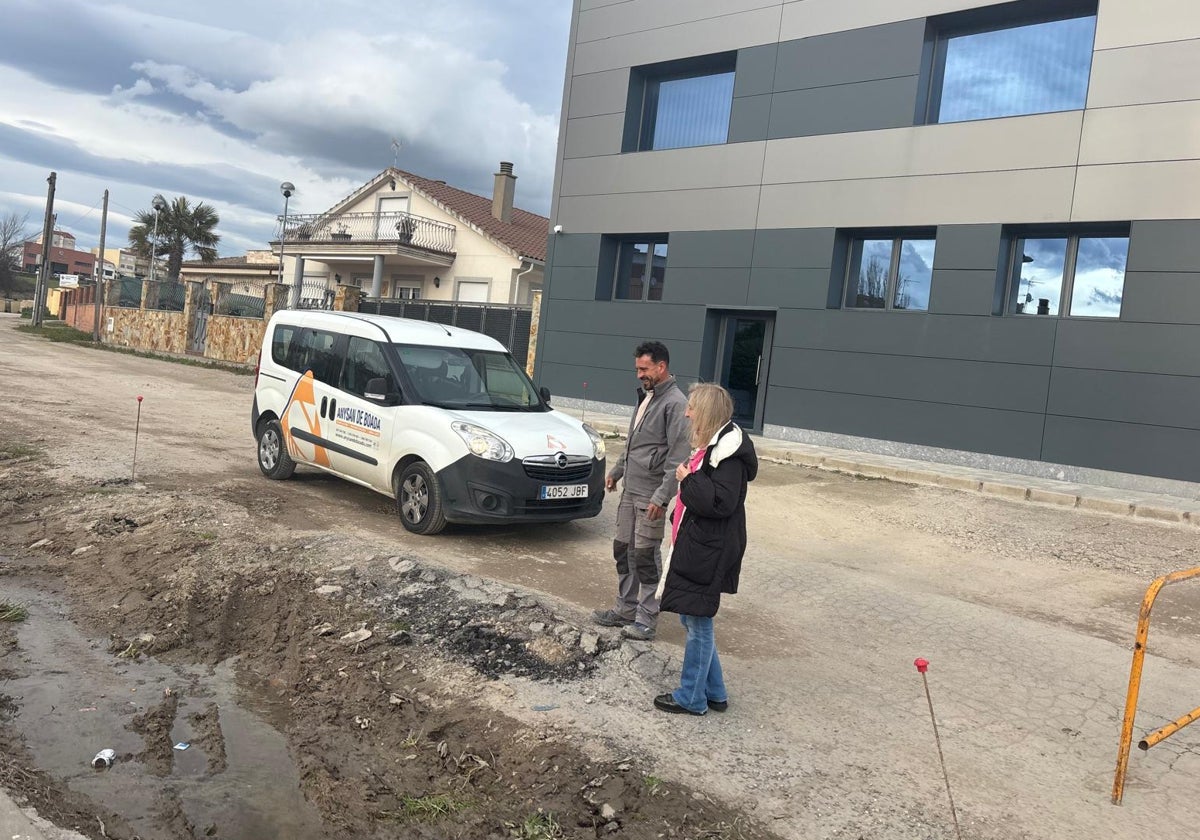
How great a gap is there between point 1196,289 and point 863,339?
Result: 15.7 feet

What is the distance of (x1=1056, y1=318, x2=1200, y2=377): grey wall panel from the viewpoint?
11.9 m

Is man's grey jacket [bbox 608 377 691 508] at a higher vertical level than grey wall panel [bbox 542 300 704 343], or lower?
lower

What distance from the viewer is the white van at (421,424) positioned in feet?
23.4

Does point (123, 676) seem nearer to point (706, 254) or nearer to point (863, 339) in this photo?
point (863, 339)

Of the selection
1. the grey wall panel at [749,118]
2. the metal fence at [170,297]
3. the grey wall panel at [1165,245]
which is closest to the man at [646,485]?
the grey wall panel at [1165,245]

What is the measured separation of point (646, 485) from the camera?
5.29 meters

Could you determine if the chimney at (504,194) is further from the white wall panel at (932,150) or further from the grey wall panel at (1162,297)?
the grey wall panel at (1162,297)

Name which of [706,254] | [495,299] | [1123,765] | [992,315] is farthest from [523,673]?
[495,299]

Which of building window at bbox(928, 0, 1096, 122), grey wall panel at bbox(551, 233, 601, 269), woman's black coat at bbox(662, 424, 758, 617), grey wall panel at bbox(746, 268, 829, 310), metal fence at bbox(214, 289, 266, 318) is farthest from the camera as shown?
metal fence at bbox(214, 289, 266, 318)

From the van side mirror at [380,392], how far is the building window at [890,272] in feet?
33.0

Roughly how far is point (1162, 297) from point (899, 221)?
4.10m

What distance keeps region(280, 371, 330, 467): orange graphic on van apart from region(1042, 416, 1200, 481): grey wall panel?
34.6 feet

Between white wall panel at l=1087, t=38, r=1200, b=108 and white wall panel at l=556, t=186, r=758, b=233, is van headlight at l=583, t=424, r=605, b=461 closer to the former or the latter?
white wall panel at l=556, t=186, r=758, b=233

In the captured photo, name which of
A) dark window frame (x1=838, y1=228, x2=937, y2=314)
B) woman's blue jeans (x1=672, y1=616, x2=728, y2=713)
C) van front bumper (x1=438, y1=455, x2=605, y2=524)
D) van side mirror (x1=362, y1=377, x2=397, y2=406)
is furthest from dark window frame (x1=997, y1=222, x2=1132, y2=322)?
woman's blue jeans (x1=672, y1=616, x2=728, y2=713)
